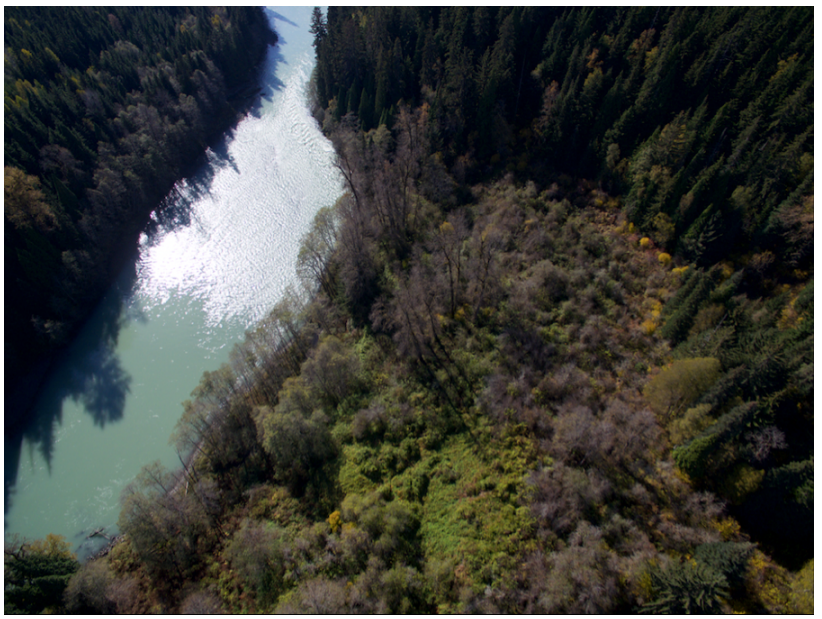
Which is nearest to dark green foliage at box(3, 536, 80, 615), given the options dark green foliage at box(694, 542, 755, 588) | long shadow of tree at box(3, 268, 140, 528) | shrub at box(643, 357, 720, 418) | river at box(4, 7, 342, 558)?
river at box(4, 7, 342, 558)

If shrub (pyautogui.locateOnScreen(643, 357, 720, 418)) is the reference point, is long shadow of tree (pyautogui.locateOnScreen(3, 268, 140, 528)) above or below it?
above

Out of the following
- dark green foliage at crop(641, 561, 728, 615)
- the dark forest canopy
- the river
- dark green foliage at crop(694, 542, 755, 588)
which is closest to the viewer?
dark green foliage at crop(641, 561, 728, 615)

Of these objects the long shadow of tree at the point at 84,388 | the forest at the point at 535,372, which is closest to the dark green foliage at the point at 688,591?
the forest at the point at 535,372

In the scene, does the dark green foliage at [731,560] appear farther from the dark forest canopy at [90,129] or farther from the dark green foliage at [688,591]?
the dark forest canopy at [90,129]

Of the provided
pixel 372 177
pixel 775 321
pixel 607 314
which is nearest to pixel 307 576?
pixel 607 314

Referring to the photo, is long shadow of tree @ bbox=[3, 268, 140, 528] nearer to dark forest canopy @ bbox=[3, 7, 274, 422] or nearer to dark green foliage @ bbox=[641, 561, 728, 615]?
dark forest canopy @ bbox=[3, 7, 274, 422]

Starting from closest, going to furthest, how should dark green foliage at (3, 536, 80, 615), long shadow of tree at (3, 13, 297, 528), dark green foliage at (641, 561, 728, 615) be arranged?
dark green foliage at (641, 561, 728, 615) < dark green foliage at (3, 536, 80, 615) < long shadow of tree at (3, 13, 297, 528)

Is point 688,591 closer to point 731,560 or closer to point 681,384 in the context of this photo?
point 731,560
